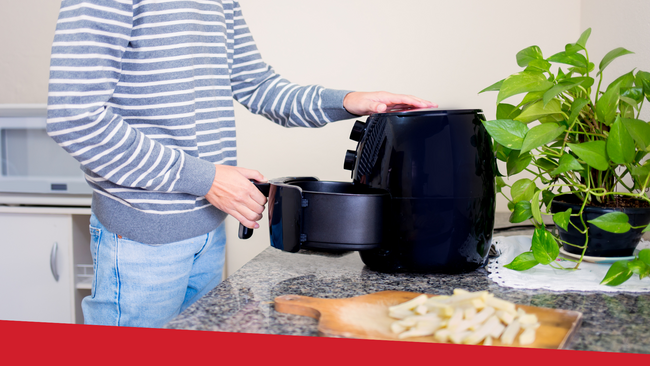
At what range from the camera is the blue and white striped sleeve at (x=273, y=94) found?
856 millimetres

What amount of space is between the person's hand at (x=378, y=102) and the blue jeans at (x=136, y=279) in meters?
0.36

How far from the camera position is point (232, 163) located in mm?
847

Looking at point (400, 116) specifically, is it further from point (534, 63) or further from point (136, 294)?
point (136, 294)

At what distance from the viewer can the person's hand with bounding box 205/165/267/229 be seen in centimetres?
65

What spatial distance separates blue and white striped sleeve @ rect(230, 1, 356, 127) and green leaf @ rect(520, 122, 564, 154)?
0.35 meters

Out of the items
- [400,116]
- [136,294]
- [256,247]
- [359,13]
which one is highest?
[359,13]

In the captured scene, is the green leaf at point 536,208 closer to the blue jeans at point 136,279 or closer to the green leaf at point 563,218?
the green leaf at point 563,218

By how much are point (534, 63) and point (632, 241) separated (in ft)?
0.97

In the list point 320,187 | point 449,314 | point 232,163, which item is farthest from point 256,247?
point 449,314

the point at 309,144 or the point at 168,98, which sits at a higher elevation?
the point at 168,98

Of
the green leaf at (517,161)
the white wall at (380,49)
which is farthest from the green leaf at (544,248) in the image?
the white wall at (380,49)

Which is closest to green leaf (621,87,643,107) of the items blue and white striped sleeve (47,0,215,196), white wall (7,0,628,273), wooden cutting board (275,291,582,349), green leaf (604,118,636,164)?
green leaf (604,118,636,164)

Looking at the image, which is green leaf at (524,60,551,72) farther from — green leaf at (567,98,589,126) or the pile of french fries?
the pile of french fries

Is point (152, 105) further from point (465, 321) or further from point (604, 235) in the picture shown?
point (604, 235)
